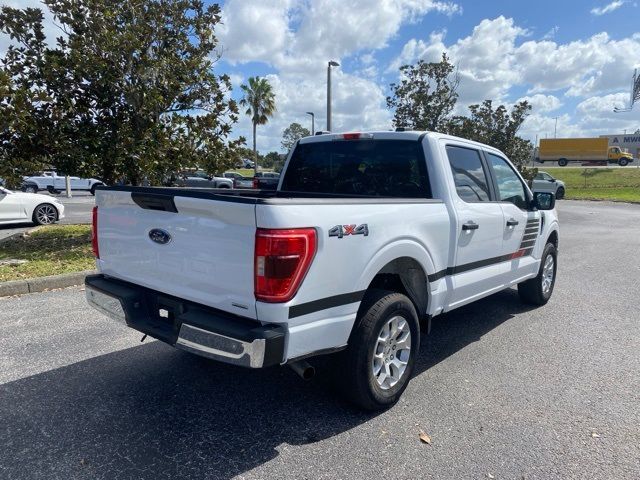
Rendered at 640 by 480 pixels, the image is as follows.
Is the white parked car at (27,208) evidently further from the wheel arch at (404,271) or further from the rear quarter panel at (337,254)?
the rear quarter panel at (337,254)

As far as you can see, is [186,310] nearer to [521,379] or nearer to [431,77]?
[521,379]

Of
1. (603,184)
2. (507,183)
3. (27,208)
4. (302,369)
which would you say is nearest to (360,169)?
(507,183)

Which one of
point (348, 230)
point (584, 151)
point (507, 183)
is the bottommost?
point (348, 230)

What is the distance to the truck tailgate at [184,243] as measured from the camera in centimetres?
253

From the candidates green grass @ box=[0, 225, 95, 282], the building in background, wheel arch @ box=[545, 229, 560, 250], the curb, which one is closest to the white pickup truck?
wheel arch @ box=[545, 229, 560, 250]

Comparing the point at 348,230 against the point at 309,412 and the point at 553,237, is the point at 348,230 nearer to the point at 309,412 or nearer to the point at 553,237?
the point at 309,412

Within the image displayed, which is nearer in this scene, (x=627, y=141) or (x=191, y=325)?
(x=191, y=325)

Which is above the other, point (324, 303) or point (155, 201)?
point (155, 201)

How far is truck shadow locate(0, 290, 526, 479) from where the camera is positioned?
2654mm

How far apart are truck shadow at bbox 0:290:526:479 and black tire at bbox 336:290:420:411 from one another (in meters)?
0.18

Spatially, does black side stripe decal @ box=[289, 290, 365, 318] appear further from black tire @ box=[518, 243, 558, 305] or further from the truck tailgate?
black tire @ box=[518, 243, 558, 305]

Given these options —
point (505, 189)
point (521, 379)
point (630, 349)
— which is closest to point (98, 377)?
point (521, 379)

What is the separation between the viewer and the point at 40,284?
6.31m

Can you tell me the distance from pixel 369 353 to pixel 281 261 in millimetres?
996
